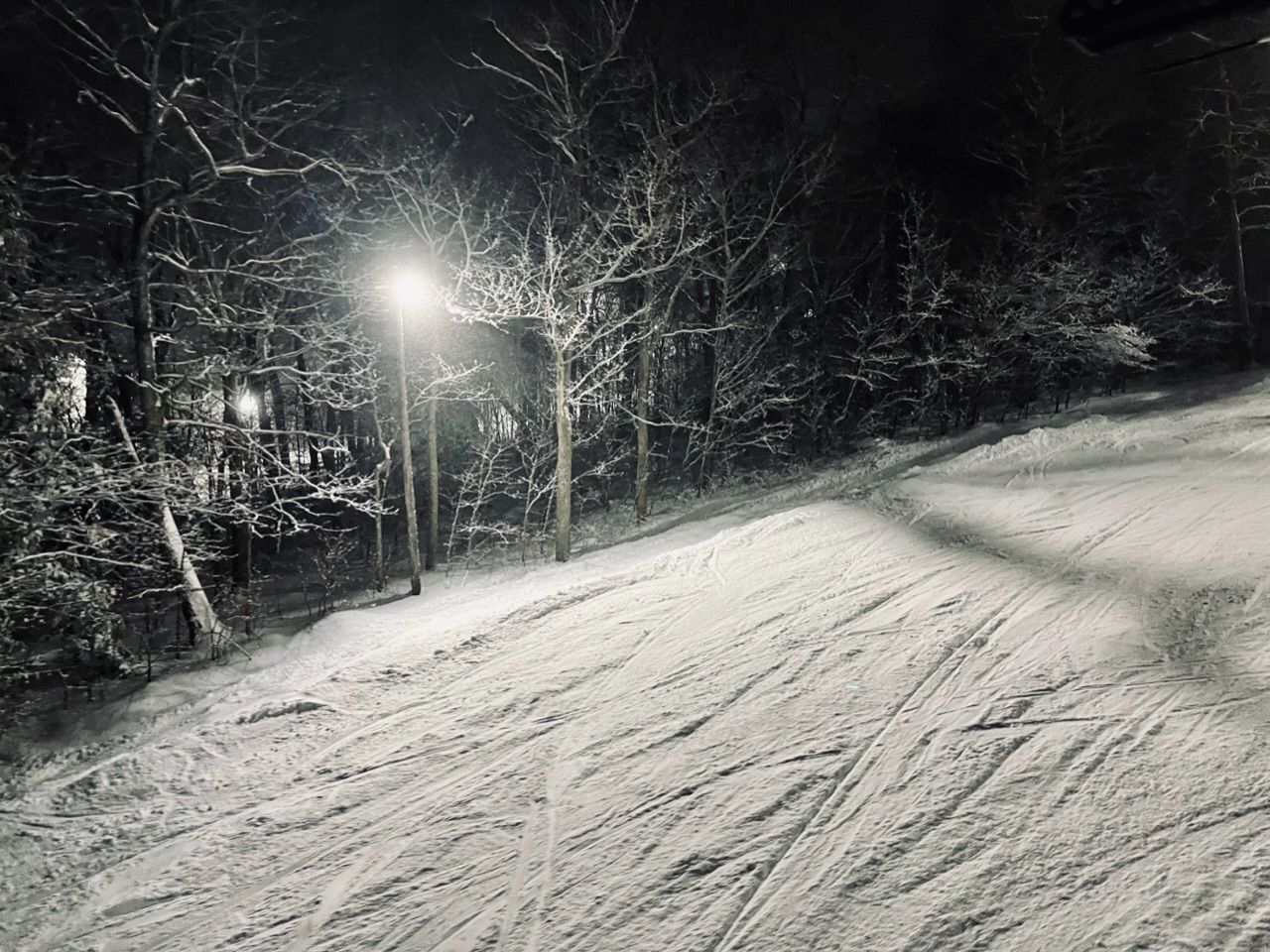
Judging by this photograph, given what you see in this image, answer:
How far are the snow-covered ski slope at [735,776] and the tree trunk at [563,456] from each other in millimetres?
4791

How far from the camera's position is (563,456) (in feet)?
46.6

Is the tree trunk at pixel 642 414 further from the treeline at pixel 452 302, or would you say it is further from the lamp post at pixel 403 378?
the lamp post at pixel 403 378

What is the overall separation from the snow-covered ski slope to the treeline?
4.30 m

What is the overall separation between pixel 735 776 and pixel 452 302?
11.6m

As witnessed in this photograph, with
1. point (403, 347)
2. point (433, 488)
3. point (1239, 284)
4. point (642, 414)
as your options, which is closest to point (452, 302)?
point (403, 347)

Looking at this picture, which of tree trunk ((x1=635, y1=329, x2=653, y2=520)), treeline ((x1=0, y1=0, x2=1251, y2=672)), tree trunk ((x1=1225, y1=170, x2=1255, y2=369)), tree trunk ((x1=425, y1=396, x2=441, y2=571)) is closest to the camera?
treeline ((x1=0, y1=0, x2=1251, y2=672))

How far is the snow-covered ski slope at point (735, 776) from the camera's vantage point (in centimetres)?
431

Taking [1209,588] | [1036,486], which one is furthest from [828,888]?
[1036,486]

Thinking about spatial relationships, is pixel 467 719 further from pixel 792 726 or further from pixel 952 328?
pixel 952 328

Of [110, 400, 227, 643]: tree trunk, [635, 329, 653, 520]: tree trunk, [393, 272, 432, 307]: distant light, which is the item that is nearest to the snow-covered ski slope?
[110, 400, 227, 643]: tree trunk

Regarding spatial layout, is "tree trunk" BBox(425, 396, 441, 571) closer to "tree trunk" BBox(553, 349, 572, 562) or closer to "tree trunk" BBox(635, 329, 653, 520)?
"tree trunk" BBox(553, 349, 572, 562)

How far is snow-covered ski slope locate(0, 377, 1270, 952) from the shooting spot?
170 inches

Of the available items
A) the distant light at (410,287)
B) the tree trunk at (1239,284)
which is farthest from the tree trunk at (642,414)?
the tree trunk at (1239,284)

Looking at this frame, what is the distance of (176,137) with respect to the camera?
41.9 feet
